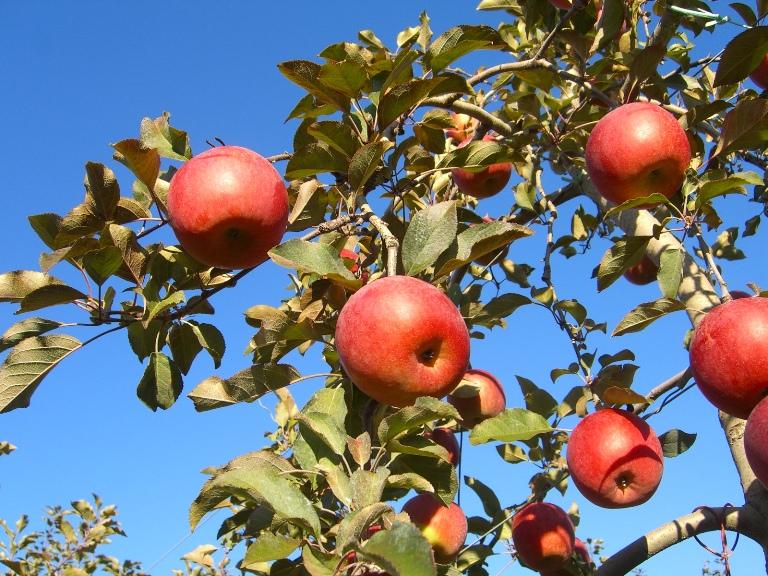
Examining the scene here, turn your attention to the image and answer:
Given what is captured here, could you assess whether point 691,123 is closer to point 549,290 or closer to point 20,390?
point 549,290

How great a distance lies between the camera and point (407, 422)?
1.46m

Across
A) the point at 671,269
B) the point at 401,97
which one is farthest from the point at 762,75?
the point at 401,97

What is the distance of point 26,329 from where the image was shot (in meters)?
2.04

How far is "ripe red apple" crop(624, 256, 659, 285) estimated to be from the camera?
373cm

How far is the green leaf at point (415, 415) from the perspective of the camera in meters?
1.39

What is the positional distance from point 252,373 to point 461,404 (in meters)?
1.32

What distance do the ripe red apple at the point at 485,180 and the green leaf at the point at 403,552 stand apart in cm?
226

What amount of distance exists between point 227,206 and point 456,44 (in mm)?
794

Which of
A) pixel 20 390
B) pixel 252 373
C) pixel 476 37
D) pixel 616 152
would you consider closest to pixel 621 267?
pixel 616 152

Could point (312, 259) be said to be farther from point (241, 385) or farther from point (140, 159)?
point (140, 159)

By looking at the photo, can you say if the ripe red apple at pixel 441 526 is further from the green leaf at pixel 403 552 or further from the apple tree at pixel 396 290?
the green leaf at pixel 403 552

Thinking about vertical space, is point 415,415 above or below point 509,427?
below

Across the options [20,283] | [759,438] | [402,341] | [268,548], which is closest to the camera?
[268,548]

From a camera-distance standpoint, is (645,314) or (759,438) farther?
(645,314)
